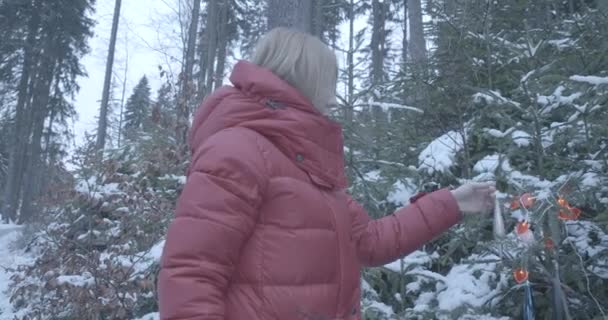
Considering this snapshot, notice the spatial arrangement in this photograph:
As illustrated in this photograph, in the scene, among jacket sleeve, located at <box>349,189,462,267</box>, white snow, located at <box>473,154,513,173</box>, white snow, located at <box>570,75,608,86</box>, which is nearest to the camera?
jacket sleeve, located at <box>349,189,462,267</box>

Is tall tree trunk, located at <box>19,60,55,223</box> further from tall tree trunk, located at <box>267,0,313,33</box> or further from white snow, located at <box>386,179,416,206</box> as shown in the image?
white snow, located at <box>386,179,416,206</box>

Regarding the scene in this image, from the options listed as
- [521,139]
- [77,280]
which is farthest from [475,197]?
[77,280]

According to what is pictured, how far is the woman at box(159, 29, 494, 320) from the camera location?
162cm

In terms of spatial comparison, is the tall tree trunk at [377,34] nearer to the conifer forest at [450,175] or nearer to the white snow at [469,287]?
the conifer forest at [450,175]

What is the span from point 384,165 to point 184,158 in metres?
2.85

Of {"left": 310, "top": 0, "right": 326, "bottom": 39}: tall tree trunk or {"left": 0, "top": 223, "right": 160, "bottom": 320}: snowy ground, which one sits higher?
{"left": 310, "top": 0, "right": 326, "bottom": 39}: tall tree trunk

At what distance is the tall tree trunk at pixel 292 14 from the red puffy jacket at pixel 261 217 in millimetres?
3480

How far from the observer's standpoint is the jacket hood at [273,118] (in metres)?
1.84

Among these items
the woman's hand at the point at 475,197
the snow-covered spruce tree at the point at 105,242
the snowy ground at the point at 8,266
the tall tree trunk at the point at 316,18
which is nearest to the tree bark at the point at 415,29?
the tall tree trunk at the point at 316,18

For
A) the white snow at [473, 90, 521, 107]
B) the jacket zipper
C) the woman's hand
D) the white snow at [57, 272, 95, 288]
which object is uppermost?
the white snow at [473, 90, 521, 107]

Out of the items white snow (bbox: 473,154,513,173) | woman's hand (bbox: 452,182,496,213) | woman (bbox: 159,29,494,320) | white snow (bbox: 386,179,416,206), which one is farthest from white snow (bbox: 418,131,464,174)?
woman (bbox: 159,29,494,320)

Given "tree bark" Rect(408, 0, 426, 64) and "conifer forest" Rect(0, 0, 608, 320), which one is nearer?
"conifer forest" Rect(0, 0, 608, 320)

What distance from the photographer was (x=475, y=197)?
7.45 feet

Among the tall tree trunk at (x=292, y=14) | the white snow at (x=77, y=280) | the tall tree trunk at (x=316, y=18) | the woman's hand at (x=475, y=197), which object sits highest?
the tall tree trunk at (x=316, y=18)
